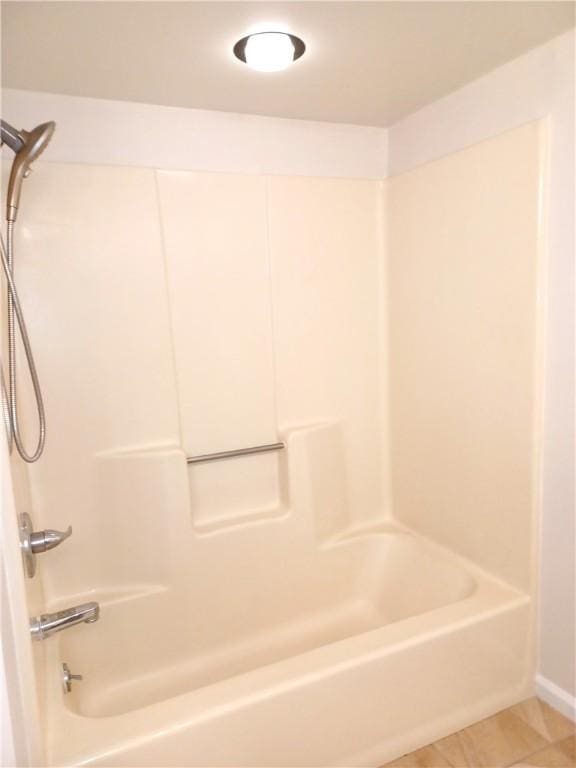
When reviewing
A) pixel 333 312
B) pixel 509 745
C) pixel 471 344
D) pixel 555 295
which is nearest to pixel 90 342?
pixel 333 312

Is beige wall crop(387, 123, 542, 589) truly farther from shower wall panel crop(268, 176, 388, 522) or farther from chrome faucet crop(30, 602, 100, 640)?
chrome faucet crop(30, 602, 100, 640)

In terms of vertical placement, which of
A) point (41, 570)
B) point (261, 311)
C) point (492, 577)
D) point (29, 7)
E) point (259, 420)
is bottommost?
point (492, 577)

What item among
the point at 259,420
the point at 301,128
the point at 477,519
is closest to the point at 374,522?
the point at 477,519

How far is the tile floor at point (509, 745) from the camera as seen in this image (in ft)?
5.08

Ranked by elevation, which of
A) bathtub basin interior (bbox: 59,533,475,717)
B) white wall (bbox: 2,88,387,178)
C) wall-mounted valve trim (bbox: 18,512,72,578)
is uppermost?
white wall (bbox: 2,88,387,178)

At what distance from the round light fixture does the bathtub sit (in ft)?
5.52

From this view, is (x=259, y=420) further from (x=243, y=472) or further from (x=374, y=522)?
(x=374, y=522)

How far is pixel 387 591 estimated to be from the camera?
2205 millimetres

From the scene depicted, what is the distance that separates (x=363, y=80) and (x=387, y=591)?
1.94 metres

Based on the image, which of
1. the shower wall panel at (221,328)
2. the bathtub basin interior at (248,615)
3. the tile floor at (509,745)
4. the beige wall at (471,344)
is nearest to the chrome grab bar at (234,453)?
the shower wall panel at (221,328)

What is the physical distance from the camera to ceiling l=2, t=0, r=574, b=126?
1.27 m

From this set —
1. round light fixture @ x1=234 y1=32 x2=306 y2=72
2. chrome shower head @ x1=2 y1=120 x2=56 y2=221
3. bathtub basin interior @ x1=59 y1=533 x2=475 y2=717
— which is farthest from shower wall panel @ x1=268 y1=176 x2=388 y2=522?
chrome shower head @ x1=2 y1=120 x2=56 y2=221

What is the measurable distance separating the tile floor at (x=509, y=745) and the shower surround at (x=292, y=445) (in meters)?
0.05

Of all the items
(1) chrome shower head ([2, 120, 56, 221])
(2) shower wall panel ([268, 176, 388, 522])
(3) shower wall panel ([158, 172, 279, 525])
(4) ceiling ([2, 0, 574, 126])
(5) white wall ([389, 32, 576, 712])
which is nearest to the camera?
(4) ceiling ([2, 0, 574, 126])
